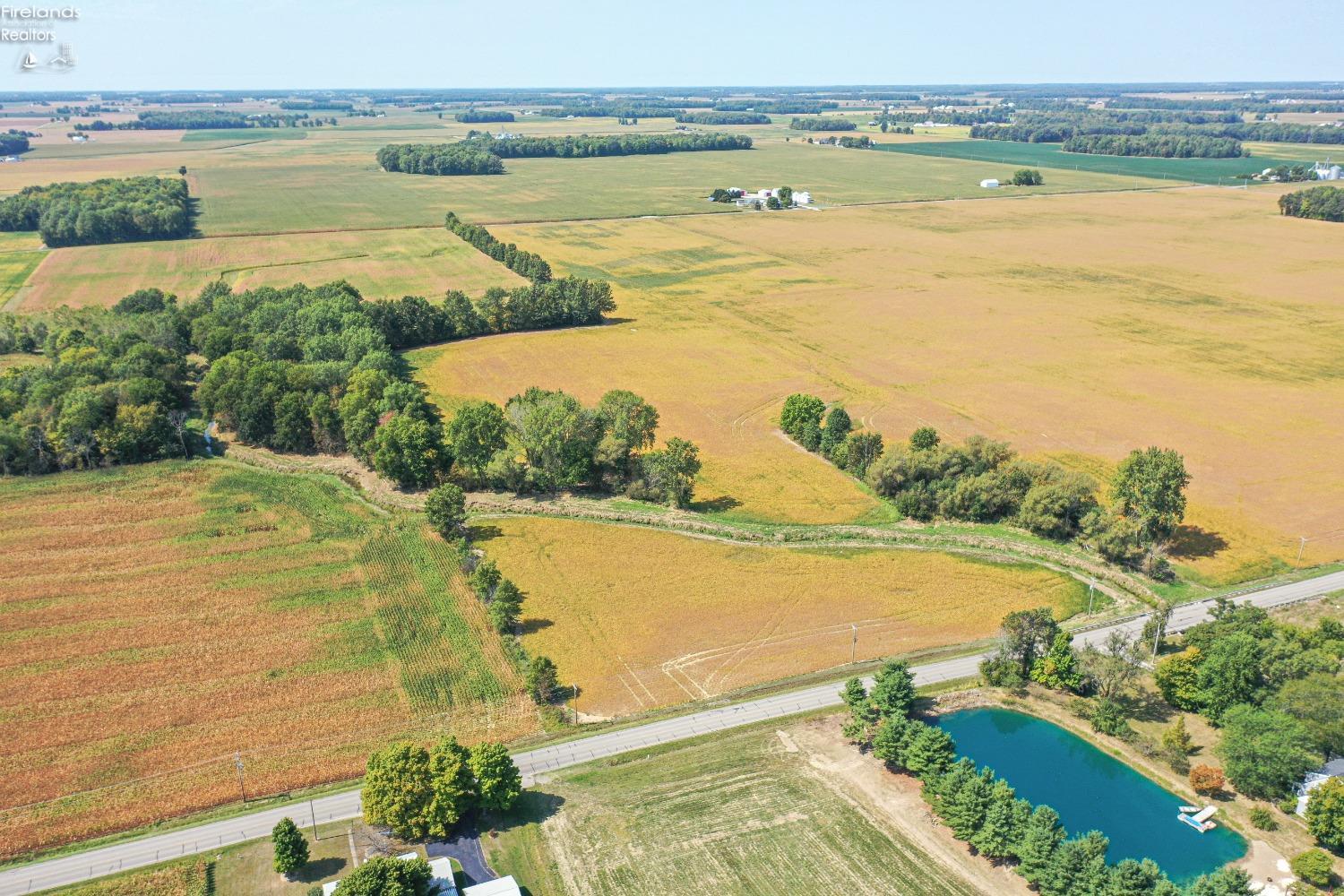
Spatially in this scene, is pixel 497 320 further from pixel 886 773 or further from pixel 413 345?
pixel 886 773

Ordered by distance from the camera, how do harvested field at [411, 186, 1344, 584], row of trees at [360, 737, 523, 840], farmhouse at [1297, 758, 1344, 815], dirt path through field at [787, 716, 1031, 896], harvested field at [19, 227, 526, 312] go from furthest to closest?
harvested field at [19, 227, 526, 312] < harvested field at [411, 186, 1344, 584] < farmhouse at [1297, 758, 1344, 815] < row of trees at [360, 737, 523, 840] < dirt path through field at [787, 716, 1031, 896]

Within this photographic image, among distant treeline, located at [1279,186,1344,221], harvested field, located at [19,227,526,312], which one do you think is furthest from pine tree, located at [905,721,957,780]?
distant treeline, located at [1279,186,1344,221]

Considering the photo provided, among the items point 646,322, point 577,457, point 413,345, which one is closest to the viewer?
point 577,457

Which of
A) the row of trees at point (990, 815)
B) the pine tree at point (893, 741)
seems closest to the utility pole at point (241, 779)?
the row of trees at point (990, 815)

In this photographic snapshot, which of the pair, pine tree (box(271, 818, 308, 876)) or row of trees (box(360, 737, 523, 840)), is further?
row of trees (box(360, 737, 523, 840))

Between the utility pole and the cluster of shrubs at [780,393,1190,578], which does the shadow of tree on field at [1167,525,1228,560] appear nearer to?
the cluster of shrubs at [780,393,1190,578]

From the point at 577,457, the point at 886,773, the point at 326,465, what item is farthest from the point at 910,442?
the point at 326,465
